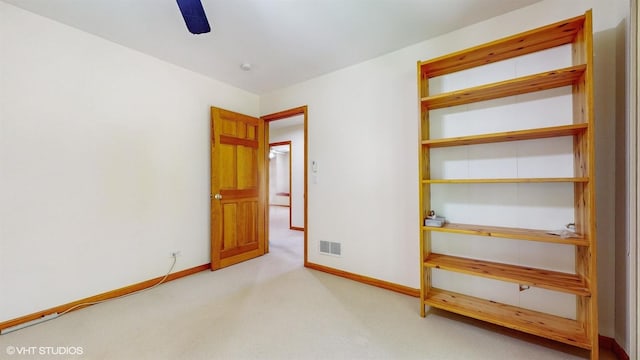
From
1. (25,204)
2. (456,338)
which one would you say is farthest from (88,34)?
(456,338)

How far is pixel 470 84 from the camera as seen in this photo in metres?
2.21

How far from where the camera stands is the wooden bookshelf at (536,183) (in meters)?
1.54

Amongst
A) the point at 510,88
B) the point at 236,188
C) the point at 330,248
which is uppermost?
the point at 510,88

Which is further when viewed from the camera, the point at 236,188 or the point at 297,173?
the point at 297,173

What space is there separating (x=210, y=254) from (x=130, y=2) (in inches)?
107

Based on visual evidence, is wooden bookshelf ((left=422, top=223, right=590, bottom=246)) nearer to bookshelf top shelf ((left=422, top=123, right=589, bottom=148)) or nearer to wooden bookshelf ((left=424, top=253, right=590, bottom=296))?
wooden bookshelf ((left=424, top=253, right=590, bottom=296))

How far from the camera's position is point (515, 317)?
183 cm

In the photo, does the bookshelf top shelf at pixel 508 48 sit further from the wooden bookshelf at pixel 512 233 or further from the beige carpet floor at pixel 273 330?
the beige carpet floor at pixel 273 330

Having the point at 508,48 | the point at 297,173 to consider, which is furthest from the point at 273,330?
the point at 297,173

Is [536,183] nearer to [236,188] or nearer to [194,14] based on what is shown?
[194,14]

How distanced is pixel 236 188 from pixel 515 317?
3.22 meters

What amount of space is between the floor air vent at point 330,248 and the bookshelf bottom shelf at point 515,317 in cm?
114

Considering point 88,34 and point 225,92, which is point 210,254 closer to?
point 225,92

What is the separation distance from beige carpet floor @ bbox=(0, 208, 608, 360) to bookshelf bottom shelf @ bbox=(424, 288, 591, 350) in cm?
14
